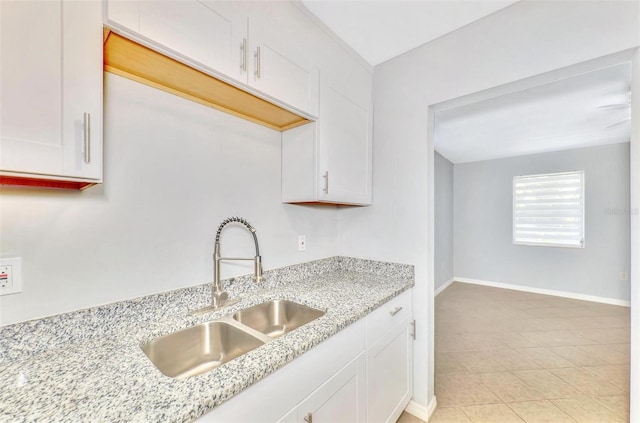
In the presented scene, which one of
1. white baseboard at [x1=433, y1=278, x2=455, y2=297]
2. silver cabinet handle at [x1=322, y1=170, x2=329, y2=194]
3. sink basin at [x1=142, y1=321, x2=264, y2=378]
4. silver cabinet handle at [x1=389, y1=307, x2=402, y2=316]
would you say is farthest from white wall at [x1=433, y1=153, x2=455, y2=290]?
sink basin at [x1=142, y1=321, x2=264, y2=378]

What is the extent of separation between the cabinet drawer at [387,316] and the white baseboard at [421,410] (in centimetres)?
61

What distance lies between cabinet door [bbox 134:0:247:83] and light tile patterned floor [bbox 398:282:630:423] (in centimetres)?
226

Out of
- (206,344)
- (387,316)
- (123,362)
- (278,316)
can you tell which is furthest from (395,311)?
(123,362)

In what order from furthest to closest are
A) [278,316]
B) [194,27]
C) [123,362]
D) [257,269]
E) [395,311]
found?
[395,311], [278,316], [257,269], [194,27], [123,362]

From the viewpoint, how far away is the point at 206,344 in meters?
1.13

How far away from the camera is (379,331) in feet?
4.55

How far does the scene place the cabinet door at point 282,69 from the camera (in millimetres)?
1159

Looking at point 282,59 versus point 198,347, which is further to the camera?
point 282,59

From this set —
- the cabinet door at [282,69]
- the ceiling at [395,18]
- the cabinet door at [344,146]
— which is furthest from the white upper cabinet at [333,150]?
the ceiling at [395,18]

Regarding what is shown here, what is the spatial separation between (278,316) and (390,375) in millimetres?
724

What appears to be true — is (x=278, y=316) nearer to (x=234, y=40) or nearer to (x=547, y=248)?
(x=234, y=40)

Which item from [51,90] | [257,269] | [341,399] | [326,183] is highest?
[51,90]

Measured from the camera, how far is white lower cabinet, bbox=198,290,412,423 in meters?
0.80

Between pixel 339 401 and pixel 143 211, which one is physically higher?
pixel 143 211
